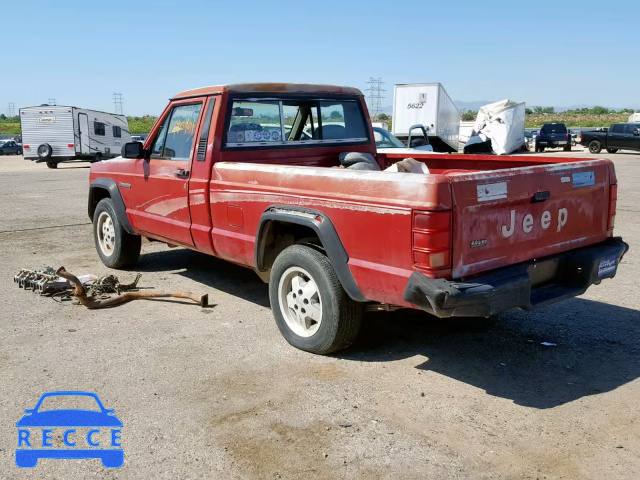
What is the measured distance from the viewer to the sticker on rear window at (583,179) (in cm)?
457

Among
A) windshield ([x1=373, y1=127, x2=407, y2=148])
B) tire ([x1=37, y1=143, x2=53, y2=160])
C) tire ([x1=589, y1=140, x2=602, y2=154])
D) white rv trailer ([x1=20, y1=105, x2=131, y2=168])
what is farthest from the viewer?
tire ([x1=589, y1=140, x2=602, y2=154])

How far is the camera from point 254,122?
5867 mm

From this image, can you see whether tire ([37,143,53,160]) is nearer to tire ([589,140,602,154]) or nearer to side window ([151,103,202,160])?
side window ([151,103,202,160])

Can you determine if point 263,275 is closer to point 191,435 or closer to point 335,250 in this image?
point 335,250

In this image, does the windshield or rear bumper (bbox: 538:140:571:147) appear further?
rear bumper (bbox: 538:140:571:147)

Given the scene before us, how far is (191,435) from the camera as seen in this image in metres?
3.57

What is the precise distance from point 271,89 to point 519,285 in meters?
3.07

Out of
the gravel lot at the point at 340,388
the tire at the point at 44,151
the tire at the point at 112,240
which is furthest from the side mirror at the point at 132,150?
the tire at the point at 44,151

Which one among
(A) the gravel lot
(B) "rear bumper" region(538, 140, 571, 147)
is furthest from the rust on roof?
(B) "rear bumper" region(538, 140, 571, 147)

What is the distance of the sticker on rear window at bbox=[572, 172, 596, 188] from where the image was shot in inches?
180

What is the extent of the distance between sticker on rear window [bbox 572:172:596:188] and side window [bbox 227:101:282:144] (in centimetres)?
270

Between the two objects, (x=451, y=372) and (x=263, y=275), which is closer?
(x=451, y=372)

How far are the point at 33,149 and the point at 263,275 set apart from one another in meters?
28.9

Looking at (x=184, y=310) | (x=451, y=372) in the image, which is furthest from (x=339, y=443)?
(x=184, y=310)
